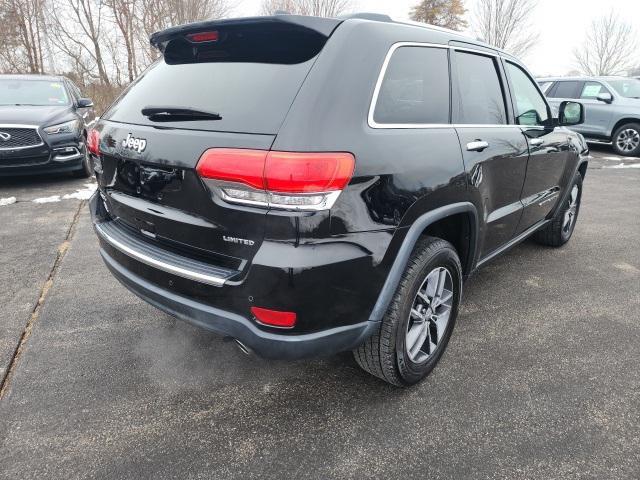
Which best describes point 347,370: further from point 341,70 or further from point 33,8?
point 33,8

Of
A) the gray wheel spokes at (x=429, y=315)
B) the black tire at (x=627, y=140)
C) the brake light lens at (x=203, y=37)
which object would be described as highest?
the brake light lens at (x=203, y=37)

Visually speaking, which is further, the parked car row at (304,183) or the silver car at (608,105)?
the silver car at (608,105)

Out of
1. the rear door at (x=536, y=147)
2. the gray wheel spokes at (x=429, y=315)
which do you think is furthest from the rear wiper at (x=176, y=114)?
the rear door at (x=536, y=147)

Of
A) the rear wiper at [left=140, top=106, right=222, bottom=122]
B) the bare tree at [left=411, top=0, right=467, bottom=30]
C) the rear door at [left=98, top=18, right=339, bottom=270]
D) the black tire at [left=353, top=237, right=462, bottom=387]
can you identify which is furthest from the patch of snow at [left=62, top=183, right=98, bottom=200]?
the bare tree at [left=411, top=0, right=467, bottom=30]

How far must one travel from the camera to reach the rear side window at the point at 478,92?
2561mm

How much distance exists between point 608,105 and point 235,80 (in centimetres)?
1135

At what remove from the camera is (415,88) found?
7.32 feet

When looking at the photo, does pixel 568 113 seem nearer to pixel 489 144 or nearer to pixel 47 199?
pixel 489 144

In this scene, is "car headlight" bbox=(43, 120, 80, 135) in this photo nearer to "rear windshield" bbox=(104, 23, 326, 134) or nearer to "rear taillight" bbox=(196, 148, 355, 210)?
"rear windshield" bbox=(104, 23, 326, 134)

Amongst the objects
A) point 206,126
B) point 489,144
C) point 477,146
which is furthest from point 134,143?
point 489,144

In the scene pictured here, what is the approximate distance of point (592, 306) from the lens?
3.33 metres

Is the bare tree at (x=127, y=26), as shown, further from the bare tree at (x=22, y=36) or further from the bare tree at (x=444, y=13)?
the bare tree at (x=444, y=13)

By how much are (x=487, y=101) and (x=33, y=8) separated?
2121cm

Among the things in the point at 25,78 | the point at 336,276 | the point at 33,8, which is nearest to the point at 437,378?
the point at 336,276
